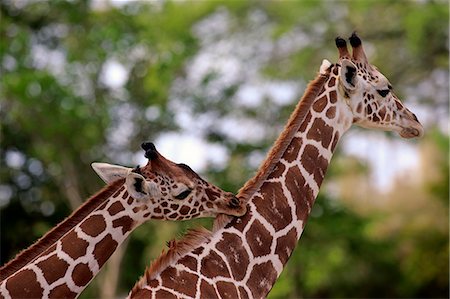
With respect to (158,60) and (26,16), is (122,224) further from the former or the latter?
(26,16)

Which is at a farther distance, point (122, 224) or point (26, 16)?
point (26, 16)

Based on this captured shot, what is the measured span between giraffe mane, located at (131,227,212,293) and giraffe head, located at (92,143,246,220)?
7.0 inches

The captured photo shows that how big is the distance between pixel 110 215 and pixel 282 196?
846 mm

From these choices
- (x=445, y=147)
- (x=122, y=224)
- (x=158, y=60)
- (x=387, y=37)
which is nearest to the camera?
(x=122, y=224)

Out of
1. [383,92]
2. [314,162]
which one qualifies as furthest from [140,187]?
[383,92]

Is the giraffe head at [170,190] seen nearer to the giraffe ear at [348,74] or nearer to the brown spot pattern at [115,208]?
the brown spot pattern at [115,208]

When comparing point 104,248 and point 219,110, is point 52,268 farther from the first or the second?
point 219,110

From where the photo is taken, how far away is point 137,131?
13.2m

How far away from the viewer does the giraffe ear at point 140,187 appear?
12.8ft

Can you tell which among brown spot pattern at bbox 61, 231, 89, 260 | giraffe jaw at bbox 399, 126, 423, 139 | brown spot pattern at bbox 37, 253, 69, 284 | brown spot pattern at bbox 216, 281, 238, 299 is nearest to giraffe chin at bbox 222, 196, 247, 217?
brown spot pattern at bbox 216, 281, 238, 299

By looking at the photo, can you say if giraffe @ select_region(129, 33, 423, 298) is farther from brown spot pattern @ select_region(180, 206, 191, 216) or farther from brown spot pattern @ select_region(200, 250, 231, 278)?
brown spot pattern @ select_region(180, 206, 191, 216)

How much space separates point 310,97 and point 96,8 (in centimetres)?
1014

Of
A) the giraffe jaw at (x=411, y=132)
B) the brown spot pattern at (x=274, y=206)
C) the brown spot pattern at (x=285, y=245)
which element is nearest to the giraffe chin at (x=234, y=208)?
the brown spot pattern at (x=274, y=206)

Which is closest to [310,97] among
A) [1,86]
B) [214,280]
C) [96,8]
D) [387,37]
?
[214,280]
